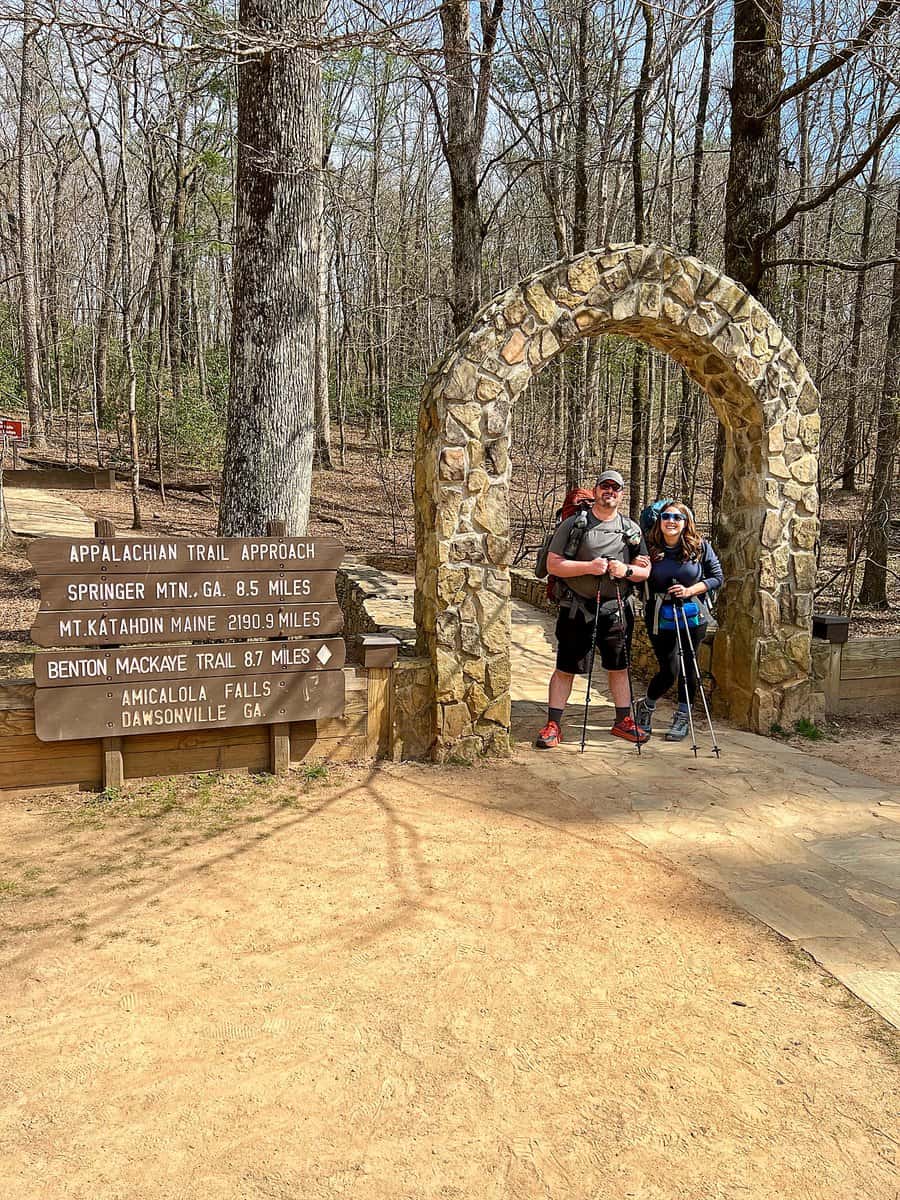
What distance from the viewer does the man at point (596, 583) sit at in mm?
6059

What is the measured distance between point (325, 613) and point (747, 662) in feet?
11.1

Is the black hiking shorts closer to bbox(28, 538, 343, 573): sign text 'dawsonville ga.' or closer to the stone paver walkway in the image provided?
the stone paver walkway

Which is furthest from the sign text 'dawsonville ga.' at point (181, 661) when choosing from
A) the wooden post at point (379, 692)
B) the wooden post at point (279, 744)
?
the wooden post at point (279, 744)

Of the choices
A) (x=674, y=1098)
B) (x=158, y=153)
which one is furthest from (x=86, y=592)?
(x=158, y=153)

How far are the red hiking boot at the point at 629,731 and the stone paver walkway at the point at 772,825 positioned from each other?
2.8 inches

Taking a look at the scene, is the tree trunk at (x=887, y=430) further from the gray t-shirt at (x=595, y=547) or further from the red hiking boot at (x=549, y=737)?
the red hiking boot at (x=549, y=737)

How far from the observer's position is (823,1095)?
277 cm

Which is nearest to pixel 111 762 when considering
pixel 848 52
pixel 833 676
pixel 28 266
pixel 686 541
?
pixel 686 541

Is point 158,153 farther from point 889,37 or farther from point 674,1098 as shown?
point 674,1098

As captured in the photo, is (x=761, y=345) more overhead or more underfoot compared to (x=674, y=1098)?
more overhead

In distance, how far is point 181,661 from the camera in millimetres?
5113

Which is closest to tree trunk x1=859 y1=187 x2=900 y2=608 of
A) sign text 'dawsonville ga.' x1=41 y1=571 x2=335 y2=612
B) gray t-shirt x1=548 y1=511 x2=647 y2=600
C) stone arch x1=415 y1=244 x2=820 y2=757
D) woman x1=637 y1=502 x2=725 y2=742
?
stone arch x1=415 y1=244 x2=820 y2=757

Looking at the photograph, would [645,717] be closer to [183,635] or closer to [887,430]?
[183,635]

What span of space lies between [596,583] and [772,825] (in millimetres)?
1998
